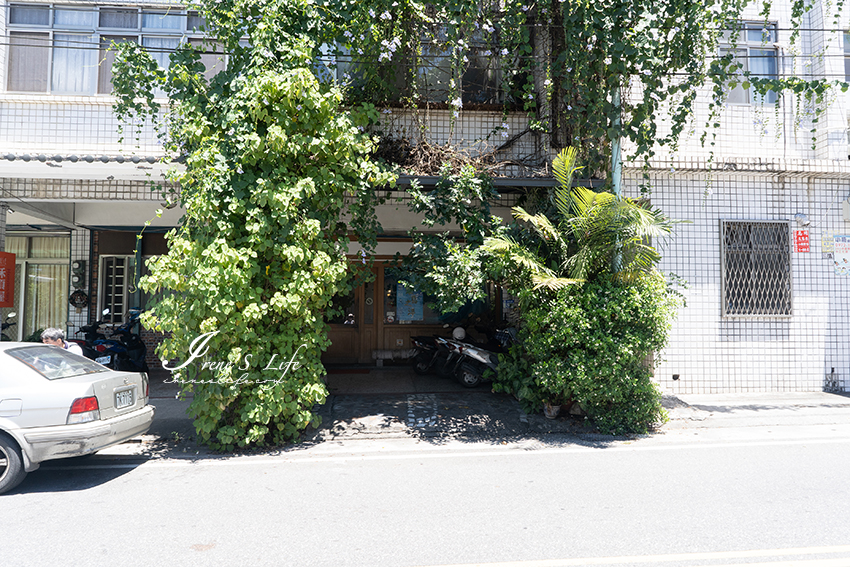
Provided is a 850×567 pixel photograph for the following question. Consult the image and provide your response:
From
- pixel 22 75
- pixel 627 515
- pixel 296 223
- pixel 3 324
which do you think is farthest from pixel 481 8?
pixel 3 324

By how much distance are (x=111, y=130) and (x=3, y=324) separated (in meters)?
4.46

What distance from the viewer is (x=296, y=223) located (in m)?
5.82

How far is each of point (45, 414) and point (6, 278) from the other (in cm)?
589

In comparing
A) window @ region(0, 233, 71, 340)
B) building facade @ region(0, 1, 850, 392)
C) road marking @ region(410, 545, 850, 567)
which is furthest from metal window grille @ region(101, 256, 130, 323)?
road marking @ region(410, 545, 850, 567)

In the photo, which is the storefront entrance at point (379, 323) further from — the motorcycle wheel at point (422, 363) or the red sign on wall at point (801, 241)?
the red sign on wall at point (801, 241)

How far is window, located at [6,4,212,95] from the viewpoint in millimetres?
8859

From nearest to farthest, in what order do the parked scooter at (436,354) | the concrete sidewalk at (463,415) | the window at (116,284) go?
the concrete sidewalk at (463,415), the parked scooter at (436,354), the window at (116,284)

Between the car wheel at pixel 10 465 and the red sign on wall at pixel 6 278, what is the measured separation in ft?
18.4

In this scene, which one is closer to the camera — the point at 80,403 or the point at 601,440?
the point at 80,403

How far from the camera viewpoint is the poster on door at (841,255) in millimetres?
8695

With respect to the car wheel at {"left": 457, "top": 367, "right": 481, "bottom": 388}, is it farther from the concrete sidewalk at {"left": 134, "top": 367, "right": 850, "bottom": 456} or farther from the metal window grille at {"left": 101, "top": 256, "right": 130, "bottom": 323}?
the metal window grille at {"left": 101, "top": 256, "right": 130, "bottom": 323}

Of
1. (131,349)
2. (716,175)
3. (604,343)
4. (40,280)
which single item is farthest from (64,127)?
(716,175)

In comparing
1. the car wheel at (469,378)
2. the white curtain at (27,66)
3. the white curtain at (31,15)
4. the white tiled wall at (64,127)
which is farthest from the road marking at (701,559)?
the white curtain at (31,15)

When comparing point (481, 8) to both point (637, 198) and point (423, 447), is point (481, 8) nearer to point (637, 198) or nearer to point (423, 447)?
point (637, 198)
